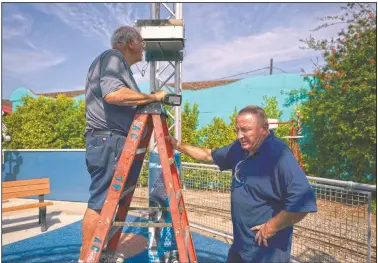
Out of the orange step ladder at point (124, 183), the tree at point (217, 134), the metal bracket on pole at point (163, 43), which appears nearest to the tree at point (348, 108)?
the tree at point (217, 134)

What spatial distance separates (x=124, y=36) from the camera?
2146 mm

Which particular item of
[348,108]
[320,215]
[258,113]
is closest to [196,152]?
[258,113]

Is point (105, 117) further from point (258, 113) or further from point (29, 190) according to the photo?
point (29, 190)

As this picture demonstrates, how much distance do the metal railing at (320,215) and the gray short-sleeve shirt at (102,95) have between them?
203 centimetres

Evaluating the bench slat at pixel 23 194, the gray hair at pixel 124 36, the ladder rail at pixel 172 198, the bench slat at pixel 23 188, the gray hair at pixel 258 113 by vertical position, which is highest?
the gray hair at pixel 124 36

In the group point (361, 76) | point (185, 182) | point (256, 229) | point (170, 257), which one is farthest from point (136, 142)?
point (361, 76)

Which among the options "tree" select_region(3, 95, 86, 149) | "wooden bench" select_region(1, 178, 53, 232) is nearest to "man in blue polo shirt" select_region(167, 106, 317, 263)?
"wooden bench" select_region(1, 178, 53, 232)

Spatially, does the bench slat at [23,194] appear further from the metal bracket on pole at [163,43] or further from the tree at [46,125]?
the tree at [46,125]

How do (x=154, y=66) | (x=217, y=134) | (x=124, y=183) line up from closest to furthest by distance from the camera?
1. (x=124, y=183)
2. (x=154, y=66)
3. (x=217, y=134)

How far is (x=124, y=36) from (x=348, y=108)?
6.48 metres

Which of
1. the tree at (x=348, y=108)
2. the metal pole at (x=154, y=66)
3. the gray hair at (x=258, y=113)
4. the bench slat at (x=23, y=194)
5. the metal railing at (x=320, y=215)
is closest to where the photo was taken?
the gray hair at (x=258, y=113)

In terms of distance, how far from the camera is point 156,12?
13.9 ft

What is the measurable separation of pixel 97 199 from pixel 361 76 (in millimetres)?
7109

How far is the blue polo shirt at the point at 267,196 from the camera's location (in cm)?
173
